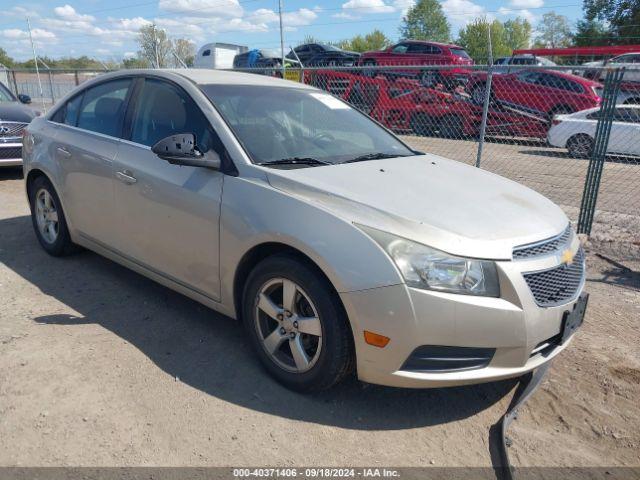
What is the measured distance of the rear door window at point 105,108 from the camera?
4.13m

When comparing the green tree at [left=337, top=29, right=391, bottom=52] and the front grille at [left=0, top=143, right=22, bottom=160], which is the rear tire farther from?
the green tree at [left=337, top=29, right=391, bottom=52]

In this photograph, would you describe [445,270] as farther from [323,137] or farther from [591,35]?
[591,35]

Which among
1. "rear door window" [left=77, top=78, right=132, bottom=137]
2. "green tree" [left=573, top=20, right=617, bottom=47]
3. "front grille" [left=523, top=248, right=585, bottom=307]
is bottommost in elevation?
"front grille" [left=523, top=248, right=585, bottom=307]

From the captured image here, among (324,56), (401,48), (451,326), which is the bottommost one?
(451,326)

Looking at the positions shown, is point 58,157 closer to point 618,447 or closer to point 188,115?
point 188,115

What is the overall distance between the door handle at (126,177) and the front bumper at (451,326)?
193 centimetres

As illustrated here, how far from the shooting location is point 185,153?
321cm

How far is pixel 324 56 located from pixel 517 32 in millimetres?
72191

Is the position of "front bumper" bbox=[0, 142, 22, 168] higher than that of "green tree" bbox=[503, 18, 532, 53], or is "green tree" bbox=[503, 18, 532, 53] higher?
"green tree" bbox=[503, 18, 532, 53]

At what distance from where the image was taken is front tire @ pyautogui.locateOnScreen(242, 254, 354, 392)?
107 inches

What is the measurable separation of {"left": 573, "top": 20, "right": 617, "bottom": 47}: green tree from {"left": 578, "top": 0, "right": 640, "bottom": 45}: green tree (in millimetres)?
263

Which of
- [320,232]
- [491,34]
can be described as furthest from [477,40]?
[320,232]

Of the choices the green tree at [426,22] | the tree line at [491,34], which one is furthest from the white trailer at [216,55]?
the green tree at [426,22]

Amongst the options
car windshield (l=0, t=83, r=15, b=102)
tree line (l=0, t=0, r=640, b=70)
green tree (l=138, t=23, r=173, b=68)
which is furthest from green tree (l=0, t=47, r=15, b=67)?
car windshield (l=0, t=83, r=15, b=102)
